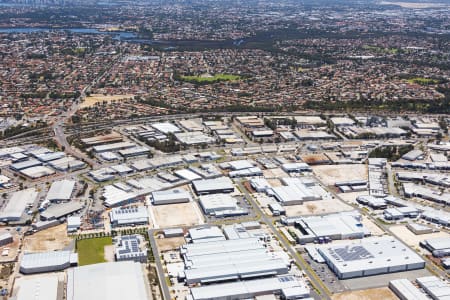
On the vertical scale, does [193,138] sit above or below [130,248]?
above

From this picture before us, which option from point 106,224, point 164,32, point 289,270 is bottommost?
point 289,270

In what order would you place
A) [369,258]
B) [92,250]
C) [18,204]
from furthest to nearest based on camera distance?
[18,204]
[92,250]
[369,258]

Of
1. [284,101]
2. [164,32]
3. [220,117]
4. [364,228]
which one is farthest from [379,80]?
[164,32]

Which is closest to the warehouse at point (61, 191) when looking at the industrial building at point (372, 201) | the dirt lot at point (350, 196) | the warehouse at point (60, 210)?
the warehouse at point (60, 210)

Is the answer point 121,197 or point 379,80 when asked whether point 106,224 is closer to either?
point 121,197

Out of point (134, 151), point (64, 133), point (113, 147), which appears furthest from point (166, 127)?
point (64, 133)

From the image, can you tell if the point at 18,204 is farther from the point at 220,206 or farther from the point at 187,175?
the point at 220,206
